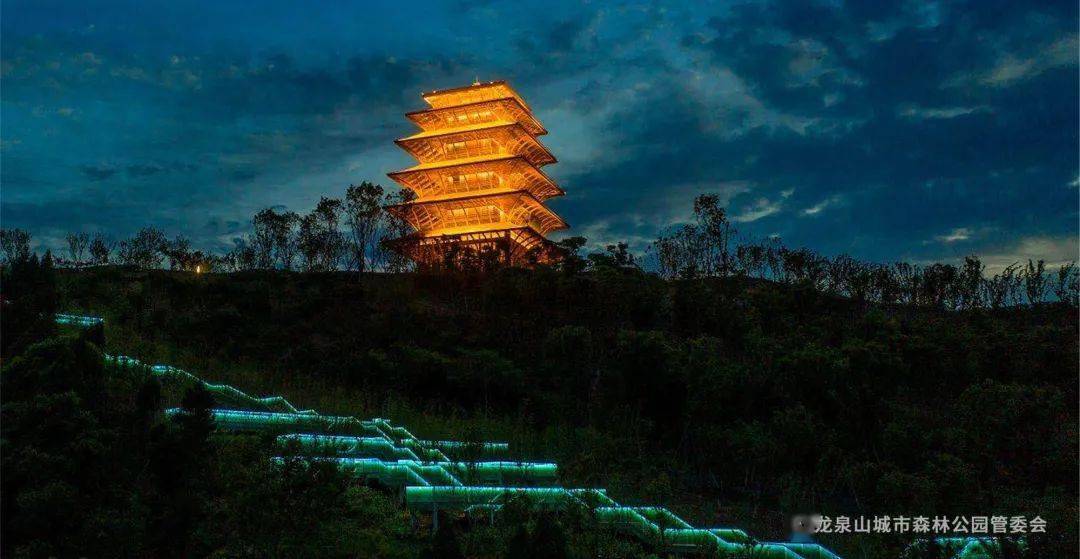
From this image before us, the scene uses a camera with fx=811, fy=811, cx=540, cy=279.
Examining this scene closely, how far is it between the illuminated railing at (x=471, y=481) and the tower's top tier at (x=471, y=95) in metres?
29.0

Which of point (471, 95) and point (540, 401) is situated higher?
point (471, 95)

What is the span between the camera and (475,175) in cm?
3838

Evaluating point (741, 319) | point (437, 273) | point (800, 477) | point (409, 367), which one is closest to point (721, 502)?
point (800, 477)

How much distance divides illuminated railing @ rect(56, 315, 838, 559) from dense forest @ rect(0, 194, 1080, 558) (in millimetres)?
338

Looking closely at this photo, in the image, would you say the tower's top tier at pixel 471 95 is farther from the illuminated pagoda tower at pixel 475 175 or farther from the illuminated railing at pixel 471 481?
the illuminated railing at pixel 471 481

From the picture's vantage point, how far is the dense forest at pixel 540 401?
21.5ft

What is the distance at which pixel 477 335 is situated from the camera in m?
20.5

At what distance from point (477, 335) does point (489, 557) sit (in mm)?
13916

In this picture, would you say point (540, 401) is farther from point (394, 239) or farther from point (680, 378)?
point (394, 239)

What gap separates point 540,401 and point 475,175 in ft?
79.3

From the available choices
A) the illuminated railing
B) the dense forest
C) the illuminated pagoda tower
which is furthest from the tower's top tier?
the illuminated railing

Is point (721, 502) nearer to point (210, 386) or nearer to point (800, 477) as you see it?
point (800, 477)

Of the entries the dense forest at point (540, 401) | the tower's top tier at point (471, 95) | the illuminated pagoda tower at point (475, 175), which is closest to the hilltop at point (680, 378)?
the dense forest at point (540, 401)

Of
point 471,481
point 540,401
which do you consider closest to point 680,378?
point 540,401
